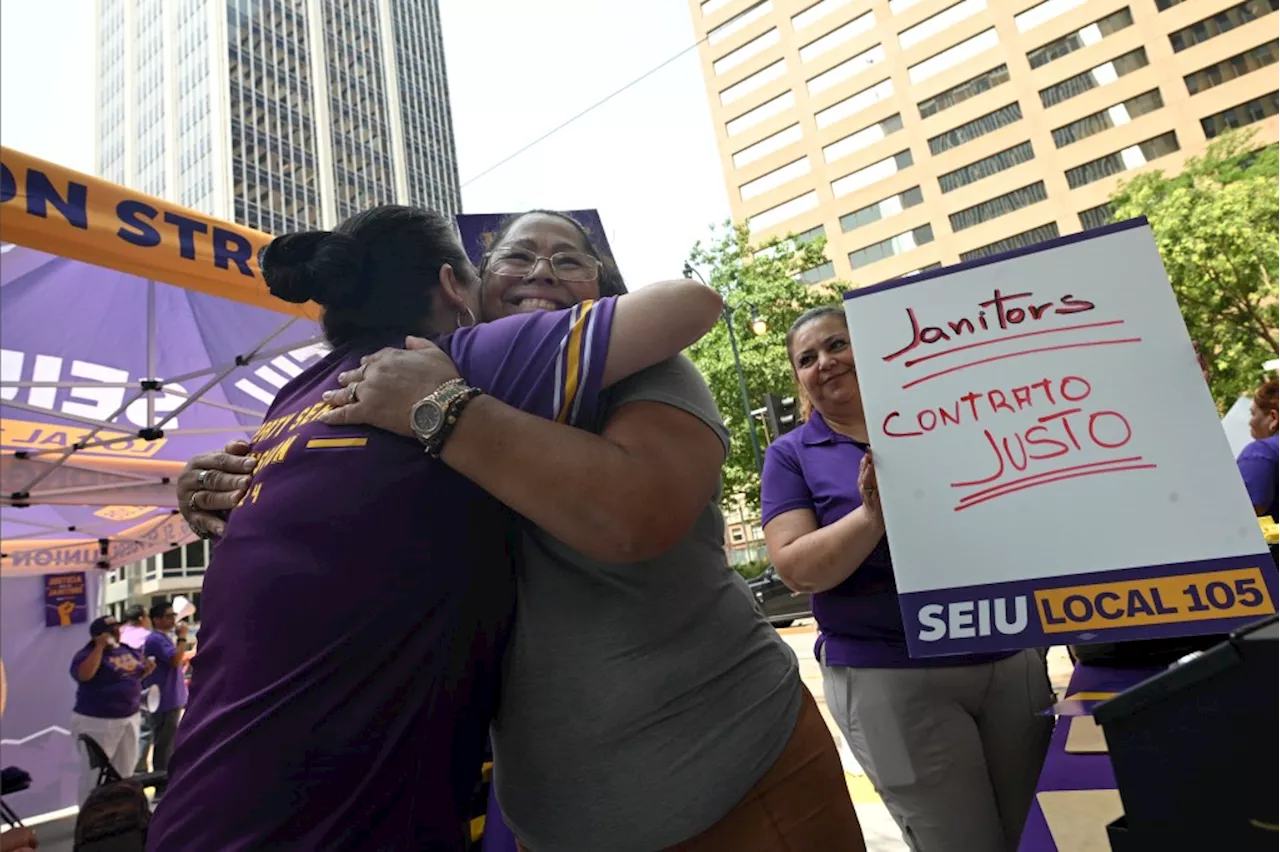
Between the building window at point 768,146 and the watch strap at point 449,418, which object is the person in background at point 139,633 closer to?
the watch strap at point 449,418

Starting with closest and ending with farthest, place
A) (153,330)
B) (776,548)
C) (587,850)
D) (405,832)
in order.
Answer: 1. (405,832)
2. (587,850)
3. (776,548)
4. (153,330)

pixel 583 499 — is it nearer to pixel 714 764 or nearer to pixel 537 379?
pixel 537 379

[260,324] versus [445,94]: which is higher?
[445,94]

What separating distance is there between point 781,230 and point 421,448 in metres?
35.1

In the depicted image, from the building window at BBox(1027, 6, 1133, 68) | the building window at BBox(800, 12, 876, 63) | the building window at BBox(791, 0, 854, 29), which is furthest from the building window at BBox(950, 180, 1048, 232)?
the building window at BBox(791, 0, 854, 29)

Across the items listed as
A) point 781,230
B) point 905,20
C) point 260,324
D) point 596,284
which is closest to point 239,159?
point 781,230

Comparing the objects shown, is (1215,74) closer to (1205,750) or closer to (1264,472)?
(1264,472)

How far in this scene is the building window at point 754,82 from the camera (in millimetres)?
33375

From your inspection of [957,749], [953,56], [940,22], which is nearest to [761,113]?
[940,22]

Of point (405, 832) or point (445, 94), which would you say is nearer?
point (405, 832)

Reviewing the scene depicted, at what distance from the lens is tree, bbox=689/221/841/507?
58.4 ft

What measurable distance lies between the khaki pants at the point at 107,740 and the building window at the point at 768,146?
3374 centimetres

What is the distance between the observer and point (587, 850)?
2.89ft

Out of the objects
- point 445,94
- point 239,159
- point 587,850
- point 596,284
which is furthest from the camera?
point 445,94
